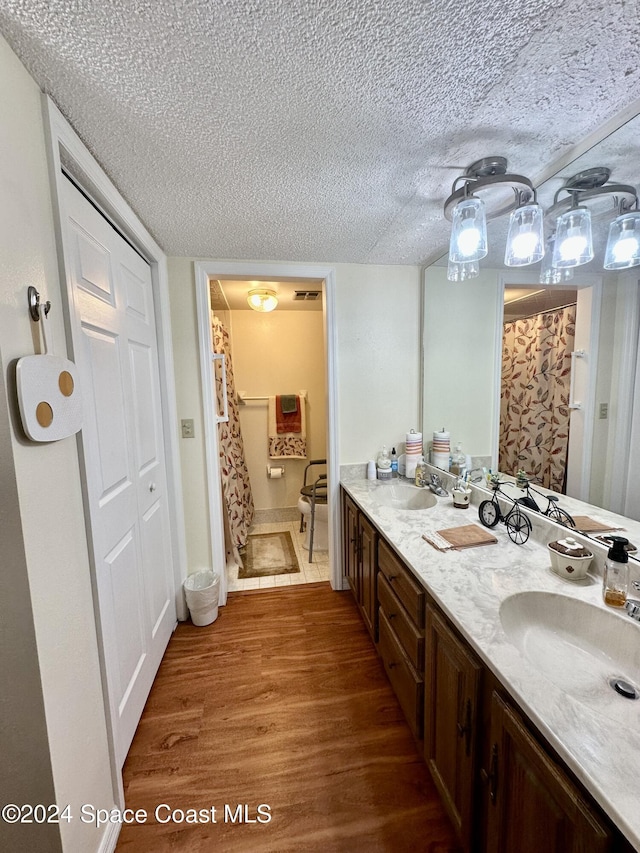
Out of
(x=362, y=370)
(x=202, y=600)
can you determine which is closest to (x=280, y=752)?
(x=202, y=600)

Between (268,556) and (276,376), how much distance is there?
5.82ft

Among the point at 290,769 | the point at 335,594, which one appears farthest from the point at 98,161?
the point at 335,594

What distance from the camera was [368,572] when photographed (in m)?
1.73

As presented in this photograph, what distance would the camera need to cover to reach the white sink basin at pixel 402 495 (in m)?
1.98

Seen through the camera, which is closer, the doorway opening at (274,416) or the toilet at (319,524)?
the toilet at (319,524)

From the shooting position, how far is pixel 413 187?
1.32 meters

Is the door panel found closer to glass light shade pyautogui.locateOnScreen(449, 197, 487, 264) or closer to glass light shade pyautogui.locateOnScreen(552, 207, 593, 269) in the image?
glass light shade pyautogui.locateOnScreen(449, 197, 487, 264)

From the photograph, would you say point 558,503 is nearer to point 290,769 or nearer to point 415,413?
point 415,413

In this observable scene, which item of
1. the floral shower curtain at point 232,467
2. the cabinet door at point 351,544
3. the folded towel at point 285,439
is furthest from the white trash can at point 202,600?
the folded towel at point 285,439

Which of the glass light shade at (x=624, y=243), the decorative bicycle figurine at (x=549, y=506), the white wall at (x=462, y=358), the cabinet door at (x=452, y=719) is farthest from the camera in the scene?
the white wall at (x=462, y=358)

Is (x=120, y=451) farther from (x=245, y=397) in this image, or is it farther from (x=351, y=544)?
(x=245, y=397)

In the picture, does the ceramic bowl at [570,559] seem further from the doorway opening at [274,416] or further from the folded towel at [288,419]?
the folded towel at [288,419]

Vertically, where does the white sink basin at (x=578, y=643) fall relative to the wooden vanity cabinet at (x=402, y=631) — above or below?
above

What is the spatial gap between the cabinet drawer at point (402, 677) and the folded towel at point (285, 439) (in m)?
2.08
